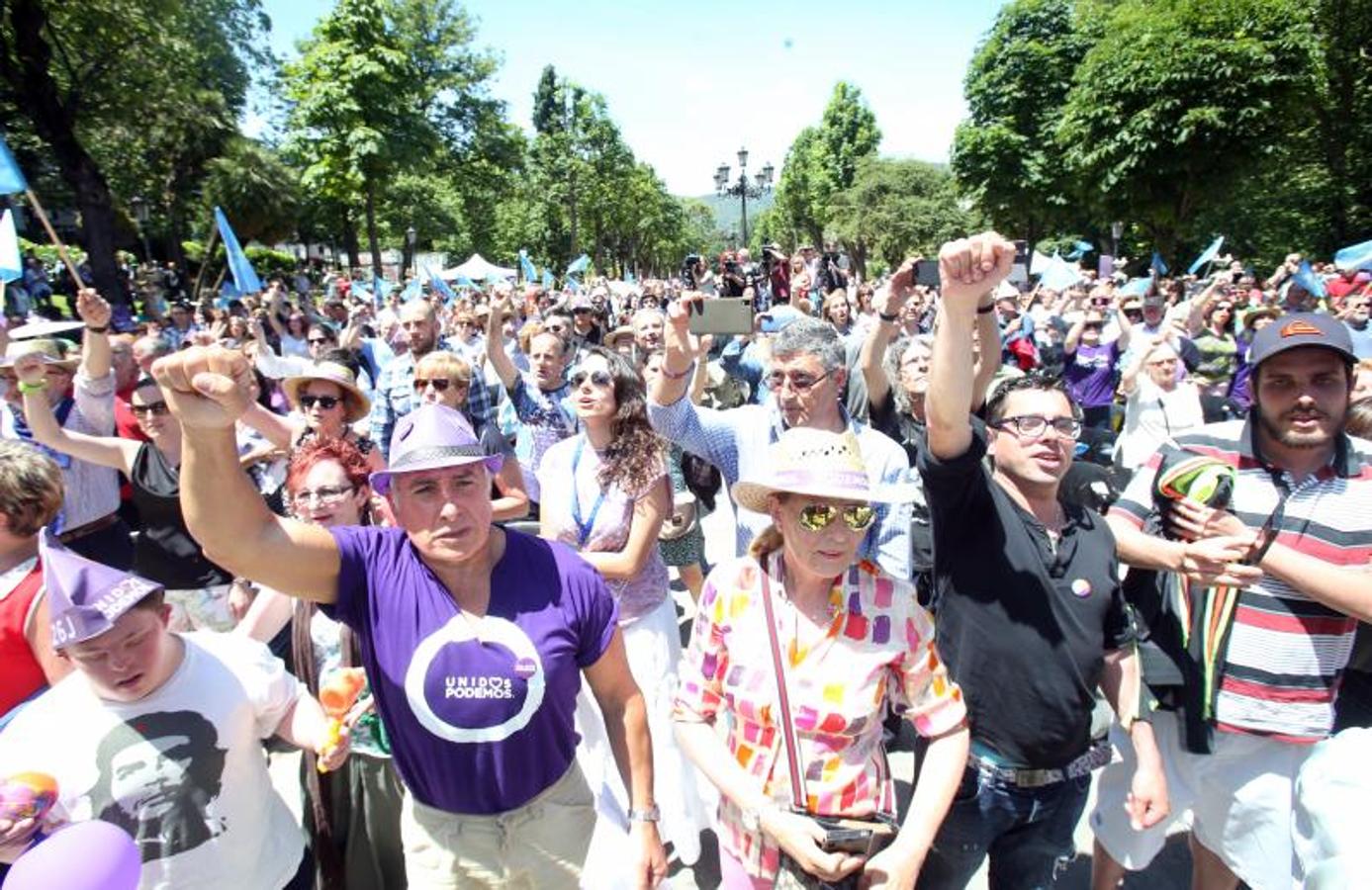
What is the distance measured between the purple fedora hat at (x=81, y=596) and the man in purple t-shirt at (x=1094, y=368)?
26.1ft

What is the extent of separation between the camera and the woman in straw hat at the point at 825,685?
5.97ft

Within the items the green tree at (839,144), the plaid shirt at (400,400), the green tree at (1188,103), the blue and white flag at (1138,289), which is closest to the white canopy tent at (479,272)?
the green tree at (1188,103)

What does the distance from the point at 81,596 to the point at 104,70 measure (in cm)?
2409

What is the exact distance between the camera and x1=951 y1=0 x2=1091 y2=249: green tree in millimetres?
31641

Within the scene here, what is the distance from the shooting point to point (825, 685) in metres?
1.83

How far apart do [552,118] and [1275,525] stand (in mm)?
58028

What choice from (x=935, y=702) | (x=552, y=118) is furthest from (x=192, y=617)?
(x=552, y=118)

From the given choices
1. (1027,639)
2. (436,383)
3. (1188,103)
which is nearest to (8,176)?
(436,383)

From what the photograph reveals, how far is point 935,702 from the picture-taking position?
1867 millimetres

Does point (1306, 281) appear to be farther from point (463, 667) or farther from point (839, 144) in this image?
point (839, 144)

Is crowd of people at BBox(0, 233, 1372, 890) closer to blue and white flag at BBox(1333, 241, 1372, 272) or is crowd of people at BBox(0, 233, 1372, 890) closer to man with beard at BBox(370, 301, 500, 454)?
man with beard at BBox(370, 301, 500, 454)

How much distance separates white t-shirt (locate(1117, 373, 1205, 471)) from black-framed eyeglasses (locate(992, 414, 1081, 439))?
11.0ft

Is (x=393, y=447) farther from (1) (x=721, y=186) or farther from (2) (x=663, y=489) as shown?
(1) (x=721, y=186)

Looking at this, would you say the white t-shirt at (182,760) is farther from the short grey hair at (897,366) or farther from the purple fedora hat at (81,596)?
the short grey hair at (897,366)
